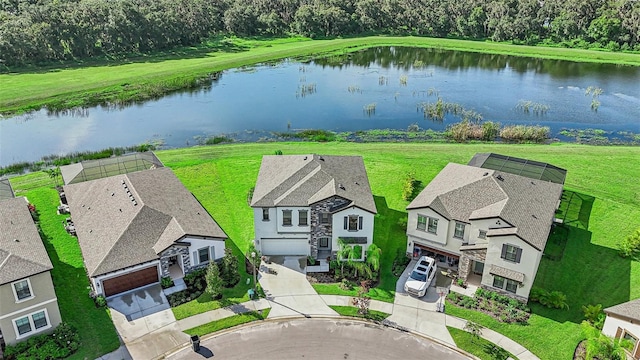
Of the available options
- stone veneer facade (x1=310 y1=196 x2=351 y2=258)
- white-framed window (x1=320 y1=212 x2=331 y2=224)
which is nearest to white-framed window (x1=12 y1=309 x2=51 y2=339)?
stone veneer facade (x1=310 y1=196 x2=351 y2=258)

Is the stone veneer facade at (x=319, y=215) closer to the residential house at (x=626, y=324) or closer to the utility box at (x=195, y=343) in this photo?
the utility box at (x=195, y=343)

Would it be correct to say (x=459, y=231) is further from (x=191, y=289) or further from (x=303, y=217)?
(x=191, y=289)

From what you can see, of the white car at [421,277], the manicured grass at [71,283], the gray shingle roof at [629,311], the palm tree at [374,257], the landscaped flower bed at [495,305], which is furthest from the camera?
the palm tree at [374,257]

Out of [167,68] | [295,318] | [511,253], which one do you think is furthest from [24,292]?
[167,68]

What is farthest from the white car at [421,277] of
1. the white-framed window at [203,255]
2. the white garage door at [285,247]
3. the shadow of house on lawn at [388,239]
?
the white-framed window at [203,255]

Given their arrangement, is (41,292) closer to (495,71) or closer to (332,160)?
(332,160)

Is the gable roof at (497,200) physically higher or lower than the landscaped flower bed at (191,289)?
higher

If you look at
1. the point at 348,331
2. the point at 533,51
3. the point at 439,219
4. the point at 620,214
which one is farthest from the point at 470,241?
the point at 533,51
